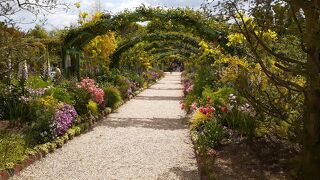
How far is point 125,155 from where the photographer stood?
7.24 metres

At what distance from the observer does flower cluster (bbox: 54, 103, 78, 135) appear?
788 cm

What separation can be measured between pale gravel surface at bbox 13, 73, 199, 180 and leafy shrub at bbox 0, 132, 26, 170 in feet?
0.81

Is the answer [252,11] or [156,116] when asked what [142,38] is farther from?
[252,11]

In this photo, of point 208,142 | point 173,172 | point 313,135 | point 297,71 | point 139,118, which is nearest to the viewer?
point 297,71

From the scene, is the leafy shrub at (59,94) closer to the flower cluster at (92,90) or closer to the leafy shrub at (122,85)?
the flower cluster at (92,90)

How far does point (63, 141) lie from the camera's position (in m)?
7.88

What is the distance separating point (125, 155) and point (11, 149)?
6.64 ft

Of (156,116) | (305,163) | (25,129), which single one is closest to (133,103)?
(156,116)

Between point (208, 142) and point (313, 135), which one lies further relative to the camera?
point (208, 142)

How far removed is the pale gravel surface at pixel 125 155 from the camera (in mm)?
5977

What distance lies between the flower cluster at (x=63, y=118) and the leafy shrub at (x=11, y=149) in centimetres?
122

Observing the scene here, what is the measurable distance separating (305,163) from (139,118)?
28.7 feet

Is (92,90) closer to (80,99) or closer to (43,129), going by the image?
(80,99)

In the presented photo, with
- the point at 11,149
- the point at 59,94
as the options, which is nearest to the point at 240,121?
the point at 11,149
